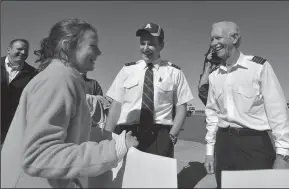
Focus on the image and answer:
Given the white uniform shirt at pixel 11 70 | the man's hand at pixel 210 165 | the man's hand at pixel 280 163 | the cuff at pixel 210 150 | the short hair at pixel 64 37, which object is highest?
the short hair at pixel 64 37

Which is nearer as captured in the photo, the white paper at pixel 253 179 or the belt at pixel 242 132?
the white paper at pixel 253 179

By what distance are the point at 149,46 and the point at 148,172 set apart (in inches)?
69.2

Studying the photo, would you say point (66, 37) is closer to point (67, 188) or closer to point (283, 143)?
point (67, 188)

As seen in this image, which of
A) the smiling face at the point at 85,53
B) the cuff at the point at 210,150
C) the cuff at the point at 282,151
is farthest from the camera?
the cuff at the point at 210,150

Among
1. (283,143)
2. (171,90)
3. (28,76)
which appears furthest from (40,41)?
(28,76)

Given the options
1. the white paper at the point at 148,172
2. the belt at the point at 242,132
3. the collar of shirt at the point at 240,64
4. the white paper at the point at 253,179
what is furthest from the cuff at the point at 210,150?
the white paper at the point at 148,172

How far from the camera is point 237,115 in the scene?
189 centimetres

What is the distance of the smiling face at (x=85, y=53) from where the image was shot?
102cm

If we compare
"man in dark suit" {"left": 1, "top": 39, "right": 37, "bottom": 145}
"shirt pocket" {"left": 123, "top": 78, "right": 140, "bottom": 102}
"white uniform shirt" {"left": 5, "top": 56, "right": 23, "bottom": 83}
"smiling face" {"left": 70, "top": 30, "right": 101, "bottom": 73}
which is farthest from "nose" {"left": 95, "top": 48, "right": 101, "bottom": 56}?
"white uniform shirt" {"left": 5, "top": 56, "right": 23, "bottom": 83}

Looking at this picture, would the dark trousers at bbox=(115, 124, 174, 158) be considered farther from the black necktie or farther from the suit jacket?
the suit jacket

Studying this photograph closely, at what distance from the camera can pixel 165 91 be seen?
239cm

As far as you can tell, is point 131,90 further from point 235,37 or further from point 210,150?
point 235,37

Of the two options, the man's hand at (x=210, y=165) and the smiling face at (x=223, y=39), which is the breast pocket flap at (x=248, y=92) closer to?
the smiling face at (x=223, y=39)

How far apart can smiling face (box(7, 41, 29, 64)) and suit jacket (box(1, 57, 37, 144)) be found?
4.1 inches
